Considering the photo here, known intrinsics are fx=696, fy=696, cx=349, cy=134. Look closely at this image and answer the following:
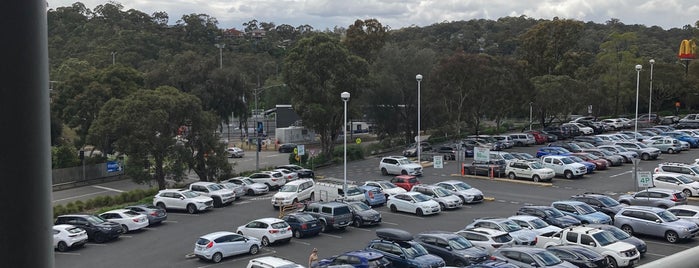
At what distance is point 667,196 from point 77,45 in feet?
280

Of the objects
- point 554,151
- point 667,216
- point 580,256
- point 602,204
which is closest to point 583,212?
point 602,204

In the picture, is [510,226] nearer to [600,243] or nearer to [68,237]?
[600,243]

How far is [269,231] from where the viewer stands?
940 inches

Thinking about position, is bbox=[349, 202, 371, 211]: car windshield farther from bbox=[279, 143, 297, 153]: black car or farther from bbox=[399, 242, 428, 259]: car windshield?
bbox=[279, 143, 297, 153]: black car

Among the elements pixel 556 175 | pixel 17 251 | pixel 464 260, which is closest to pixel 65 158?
pixel 556 175

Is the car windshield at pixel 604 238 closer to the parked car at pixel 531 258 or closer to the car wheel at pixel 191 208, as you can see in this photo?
the parked car at pixel 531 258

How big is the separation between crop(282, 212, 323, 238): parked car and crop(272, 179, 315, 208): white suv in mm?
5754

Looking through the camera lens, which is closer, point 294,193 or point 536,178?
point 294,193

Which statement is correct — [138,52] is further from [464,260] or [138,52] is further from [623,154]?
[464,260]

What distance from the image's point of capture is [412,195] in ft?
96.3

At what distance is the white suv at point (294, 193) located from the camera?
31.4m

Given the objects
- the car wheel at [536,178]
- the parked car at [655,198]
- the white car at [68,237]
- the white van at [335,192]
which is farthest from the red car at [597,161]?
the white car at [68,237]

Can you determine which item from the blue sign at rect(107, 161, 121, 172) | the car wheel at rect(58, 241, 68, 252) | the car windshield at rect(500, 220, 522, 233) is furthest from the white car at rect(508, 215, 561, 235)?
the blue sign at rect(107, 161, 121, 172)

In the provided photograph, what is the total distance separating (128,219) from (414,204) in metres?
11.5
